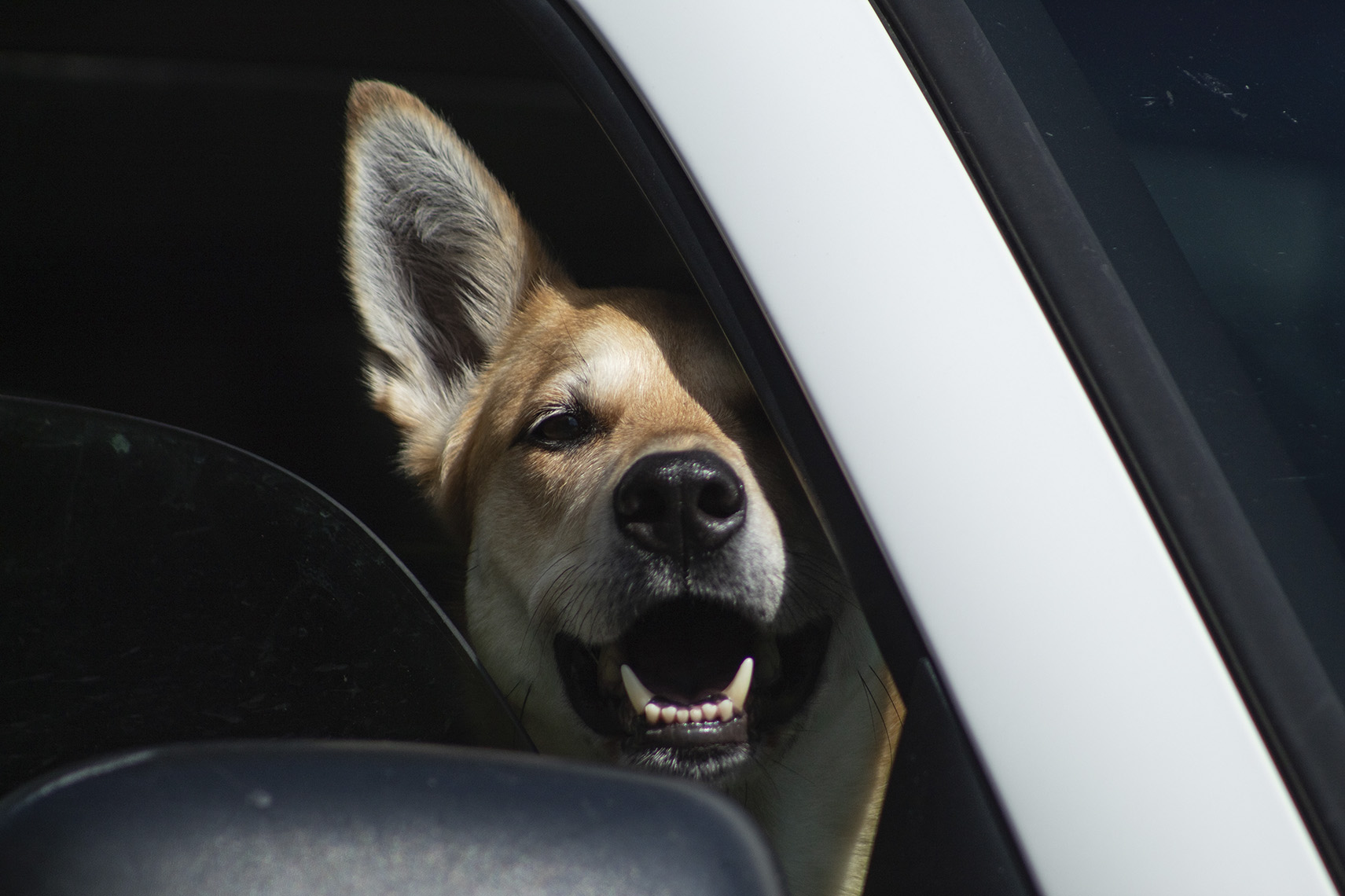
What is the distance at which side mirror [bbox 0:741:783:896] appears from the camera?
563 millimetres

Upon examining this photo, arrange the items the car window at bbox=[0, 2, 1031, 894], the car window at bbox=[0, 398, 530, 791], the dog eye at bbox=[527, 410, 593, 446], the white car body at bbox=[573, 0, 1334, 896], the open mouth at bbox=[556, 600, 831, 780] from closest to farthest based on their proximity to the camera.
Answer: the white car body at bbox=[573, 0, 1334, 896] < the car window at bbox=[0, 398, 530, 791] < the open mouth at bbox=[556, 600, 831, 780] < the dog eye at bbox=[527, 410, 593, 446] < the car window at bbox=[0, 2, 1031, 894]

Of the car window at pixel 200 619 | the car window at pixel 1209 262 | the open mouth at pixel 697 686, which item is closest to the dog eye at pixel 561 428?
the open mouth at pixel 697 686

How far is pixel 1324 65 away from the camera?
2.95 feet

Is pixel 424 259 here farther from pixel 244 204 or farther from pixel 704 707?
pixel 244 204

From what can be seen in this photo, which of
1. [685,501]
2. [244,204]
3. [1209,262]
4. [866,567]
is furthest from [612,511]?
[244,204]

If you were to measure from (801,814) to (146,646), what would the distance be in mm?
875

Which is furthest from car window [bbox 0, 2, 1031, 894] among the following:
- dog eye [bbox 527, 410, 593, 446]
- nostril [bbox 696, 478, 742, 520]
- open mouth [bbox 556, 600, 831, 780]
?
nostril [bbox 696, 478, 742, 520]

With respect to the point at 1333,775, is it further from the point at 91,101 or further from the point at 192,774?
the point at 91,101

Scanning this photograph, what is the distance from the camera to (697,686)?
1.45m

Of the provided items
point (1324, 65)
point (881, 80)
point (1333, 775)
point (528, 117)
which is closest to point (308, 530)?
point (881, 80)

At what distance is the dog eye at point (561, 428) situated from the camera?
1889mm

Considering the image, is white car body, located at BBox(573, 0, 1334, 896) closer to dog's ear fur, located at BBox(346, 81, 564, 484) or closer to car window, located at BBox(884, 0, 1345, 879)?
car window, located at BBox(884, 0, 1345, 879)

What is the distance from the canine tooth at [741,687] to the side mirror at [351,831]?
0.75 meters

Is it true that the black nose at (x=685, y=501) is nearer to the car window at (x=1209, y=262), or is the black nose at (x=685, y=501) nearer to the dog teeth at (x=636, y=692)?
the dog teeth at (x=636, y=692)
